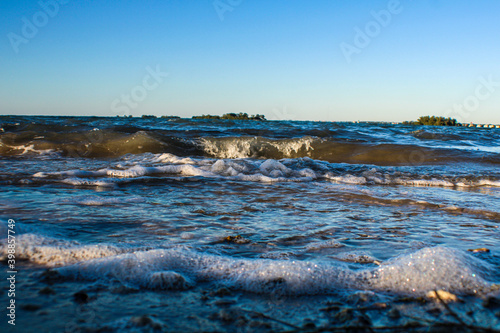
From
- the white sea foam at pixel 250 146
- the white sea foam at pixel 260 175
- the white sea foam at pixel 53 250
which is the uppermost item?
the white sea foam at pixel 250 146

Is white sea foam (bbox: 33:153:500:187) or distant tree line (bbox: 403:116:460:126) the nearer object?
white sea foam (bbox: 33:153:500:187)

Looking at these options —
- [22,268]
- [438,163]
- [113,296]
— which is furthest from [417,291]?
[438,163]

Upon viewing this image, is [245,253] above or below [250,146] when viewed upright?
below

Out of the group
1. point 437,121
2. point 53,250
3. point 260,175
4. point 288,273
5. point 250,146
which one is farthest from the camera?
point 437,121

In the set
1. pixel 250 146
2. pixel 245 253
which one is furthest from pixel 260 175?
pixel 250 146

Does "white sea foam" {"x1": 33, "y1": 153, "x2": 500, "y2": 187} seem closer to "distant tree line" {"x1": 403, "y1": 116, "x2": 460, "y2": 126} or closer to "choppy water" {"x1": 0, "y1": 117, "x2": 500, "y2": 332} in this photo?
"choppy water" {"x1": 0, "y1": 117, "x2": 500, "y2": 332}

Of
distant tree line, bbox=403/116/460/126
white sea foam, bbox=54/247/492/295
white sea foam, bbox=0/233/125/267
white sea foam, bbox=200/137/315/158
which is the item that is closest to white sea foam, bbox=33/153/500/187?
white sea foam, bbox=0/233/125/267

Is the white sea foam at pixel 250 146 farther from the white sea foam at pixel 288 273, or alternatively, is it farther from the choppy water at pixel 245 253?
the white sea foam at pixel 288 273

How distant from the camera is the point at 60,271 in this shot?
1582 mm

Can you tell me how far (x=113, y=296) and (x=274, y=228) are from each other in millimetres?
1265

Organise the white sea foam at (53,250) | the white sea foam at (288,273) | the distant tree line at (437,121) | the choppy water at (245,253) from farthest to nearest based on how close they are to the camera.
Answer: the distant tree line at (437,121)
the white sea foam at (53,250)
the white sea foam at (288,273)
the choppy water at (245,253)

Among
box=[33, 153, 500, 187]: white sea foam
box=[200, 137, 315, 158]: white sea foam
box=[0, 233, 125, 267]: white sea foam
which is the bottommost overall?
box=[33, 153, 500, 187]: white sea foam

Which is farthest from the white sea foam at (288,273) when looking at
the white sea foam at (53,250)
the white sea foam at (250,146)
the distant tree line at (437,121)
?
the distant tree line at (437,121)

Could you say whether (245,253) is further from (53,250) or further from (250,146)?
(250,146)
